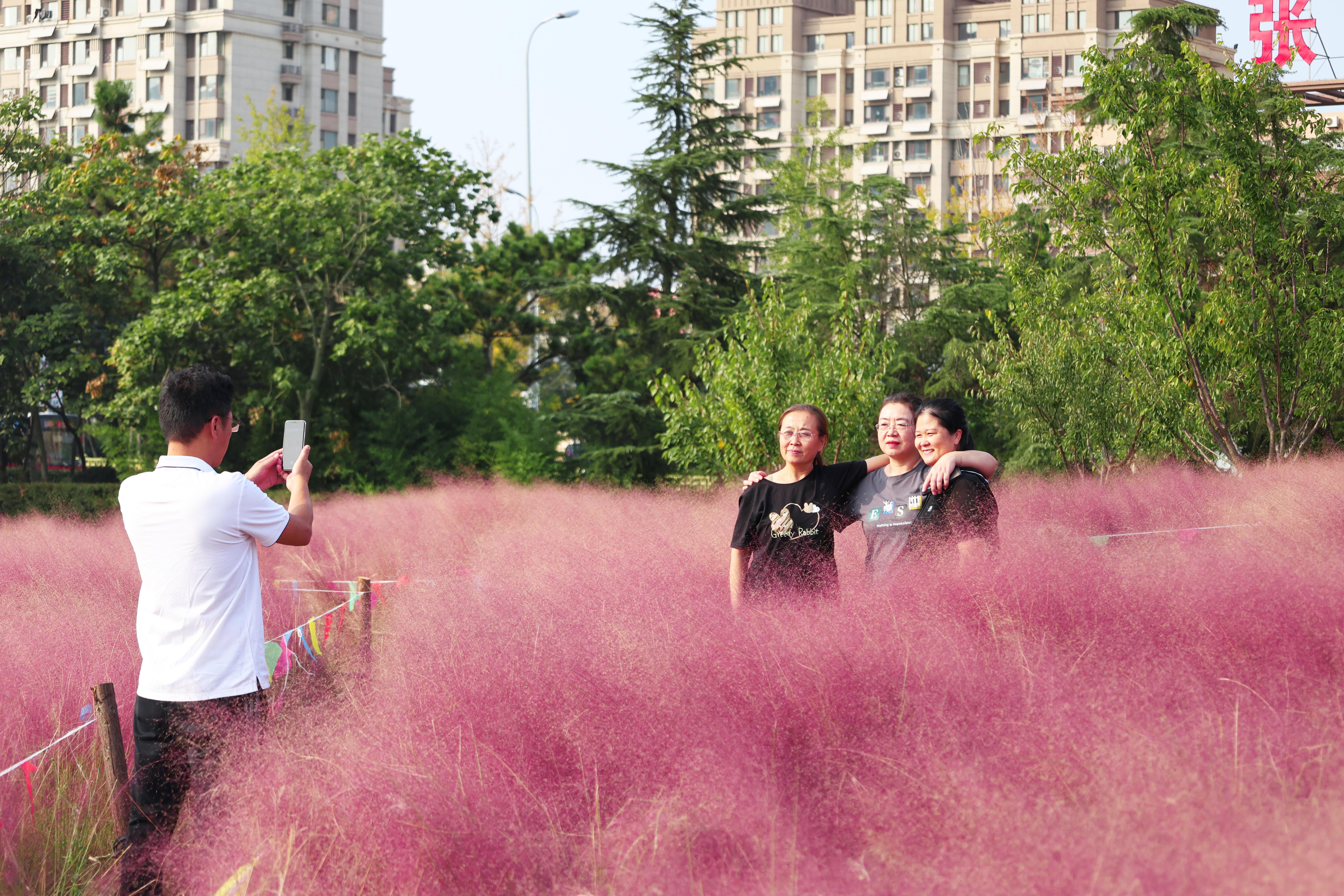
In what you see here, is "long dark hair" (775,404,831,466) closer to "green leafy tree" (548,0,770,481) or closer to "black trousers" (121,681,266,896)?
"black trousers" (121,681,266,896)

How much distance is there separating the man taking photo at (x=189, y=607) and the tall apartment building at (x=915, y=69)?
63199 millimetres

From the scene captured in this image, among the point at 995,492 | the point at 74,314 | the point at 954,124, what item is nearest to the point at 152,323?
the point at 74,314

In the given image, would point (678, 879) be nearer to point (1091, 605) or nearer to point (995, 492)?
point (1091, 605)

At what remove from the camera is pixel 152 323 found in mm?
18797

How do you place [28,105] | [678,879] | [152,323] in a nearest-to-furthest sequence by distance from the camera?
[678,879], [152,323], [28,105]

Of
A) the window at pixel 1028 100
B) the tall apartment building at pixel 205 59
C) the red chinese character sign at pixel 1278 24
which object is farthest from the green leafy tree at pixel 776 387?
the window at pixel 1028 100

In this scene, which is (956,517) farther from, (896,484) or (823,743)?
(823,743)

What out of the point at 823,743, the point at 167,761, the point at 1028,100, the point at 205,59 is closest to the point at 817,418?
the point at 823,743

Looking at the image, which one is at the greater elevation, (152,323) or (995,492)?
(152,323)

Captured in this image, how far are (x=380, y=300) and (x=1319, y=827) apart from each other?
19.0 metres

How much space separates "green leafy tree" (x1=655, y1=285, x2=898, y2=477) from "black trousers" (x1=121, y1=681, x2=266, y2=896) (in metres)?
8.92

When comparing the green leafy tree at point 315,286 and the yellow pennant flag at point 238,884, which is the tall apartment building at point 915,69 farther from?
the yellow pennant flag at point 238,884

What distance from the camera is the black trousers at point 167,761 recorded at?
326cm

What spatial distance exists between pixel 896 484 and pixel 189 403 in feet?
7.90
